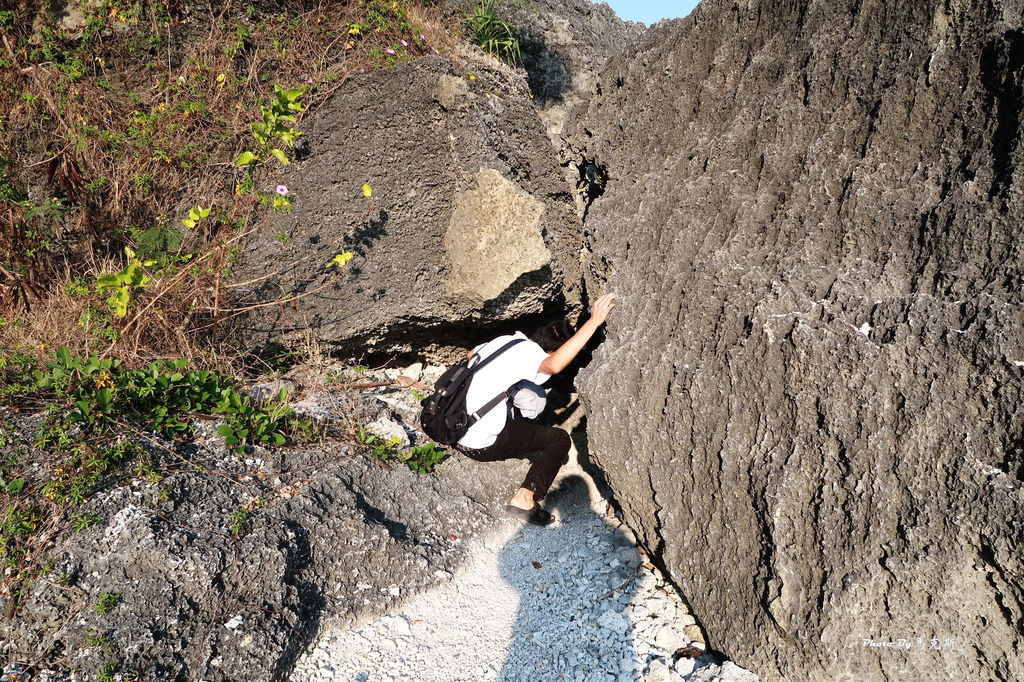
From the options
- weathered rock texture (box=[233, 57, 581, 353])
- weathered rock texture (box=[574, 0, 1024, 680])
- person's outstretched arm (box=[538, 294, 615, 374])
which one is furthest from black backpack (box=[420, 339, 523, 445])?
weathered rock texture (box=[574, 0, 1024, 680])

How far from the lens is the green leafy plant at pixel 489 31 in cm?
492

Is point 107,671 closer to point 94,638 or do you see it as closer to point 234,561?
point 94,638

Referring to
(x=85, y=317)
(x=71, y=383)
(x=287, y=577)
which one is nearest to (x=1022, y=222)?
(x=287, y=577)

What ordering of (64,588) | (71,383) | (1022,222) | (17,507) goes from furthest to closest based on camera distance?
(71,383), (17,507), (64,588), (1022,222)

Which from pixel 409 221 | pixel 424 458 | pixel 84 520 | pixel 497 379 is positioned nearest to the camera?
pixel 84 520

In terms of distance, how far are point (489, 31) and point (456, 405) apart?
3191 millimetres

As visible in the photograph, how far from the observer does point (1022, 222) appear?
2.02 meters

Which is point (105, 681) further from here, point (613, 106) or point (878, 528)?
point (613, 106)

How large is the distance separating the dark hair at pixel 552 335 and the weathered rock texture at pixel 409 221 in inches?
8.7

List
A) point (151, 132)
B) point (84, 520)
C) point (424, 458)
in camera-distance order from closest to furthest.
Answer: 1. point (84, 520)
2. point (424, 458)
3. point (151, 132)

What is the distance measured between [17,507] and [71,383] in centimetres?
73

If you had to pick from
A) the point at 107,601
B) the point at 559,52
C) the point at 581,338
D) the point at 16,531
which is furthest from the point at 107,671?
the point at 559,52

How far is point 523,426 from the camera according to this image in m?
3.64

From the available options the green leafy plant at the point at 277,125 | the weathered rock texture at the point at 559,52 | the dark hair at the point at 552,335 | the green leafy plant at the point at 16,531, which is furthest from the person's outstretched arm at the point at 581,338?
the weathered rock texture at the point at 559,52
